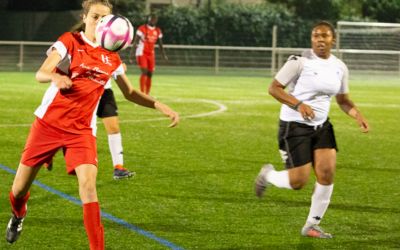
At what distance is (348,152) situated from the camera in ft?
53.4

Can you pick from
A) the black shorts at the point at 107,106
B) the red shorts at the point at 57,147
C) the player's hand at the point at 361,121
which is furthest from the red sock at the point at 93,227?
the black shorts at the point at 107,106

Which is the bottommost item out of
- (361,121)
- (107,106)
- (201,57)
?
(201,57)

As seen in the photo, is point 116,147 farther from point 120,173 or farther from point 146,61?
point 146,61

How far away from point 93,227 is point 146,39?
22.9 metres

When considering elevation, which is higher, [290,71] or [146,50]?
[290,71]

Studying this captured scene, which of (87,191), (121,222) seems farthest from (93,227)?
(121,222)

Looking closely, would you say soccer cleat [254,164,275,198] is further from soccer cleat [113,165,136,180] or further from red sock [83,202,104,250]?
red sock [83,202,104,250]

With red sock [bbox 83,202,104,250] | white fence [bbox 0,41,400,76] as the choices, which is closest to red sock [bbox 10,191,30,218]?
red sock [bbox 83,202,104,250]

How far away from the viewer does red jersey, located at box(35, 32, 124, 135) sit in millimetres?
7398

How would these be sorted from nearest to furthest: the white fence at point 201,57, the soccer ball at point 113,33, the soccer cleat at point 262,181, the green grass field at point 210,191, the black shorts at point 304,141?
the soccer ball at point 113,33
the green grass field at point 210,191
the black shorts at point 304,141
the soccer cleat at point 262,181
the white fence at point 201,57

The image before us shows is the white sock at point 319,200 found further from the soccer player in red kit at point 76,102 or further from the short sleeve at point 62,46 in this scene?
the short sleeve at point 62,46

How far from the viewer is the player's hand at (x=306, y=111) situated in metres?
8.96

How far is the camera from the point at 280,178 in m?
9.62

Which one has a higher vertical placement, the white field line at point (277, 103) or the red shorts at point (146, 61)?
the red shorts at point (146, 61)
